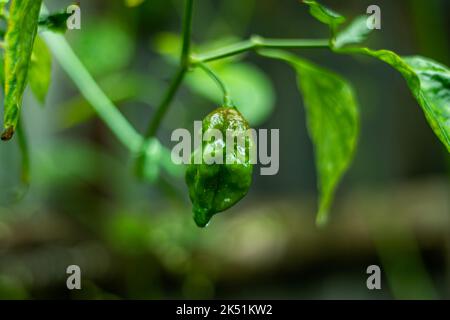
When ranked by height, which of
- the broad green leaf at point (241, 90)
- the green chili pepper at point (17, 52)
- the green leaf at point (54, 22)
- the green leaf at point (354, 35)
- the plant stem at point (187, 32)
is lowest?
the green chili pepper at point (17, 52)

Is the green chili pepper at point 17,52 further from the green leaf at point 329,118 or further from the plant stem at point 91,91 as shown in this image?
the plant stem at point 91,91

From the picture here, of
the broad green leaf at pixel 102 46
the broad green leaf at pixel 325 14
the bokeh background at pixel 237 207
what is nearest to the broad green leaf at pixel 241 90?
the bokeh background at pixel 237 207

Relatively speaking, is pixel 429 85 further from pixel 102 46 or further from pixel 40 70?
pixel 102 46

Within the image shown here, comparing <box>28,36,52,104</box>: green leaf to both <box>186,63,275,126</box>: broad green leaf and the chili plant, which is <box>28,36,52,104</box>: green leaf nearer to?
the chili plant

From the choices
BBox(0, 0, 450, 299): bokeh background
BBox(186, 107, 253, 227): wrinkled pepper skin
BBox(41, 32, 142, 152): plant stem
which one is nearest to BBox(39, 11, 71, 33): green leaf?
BBox(186, 107, 253, 227): wrinkled pepper skin

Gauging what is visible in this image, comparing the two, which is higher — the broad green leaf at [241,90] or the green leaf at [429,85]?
the broad green leaf at [241,90]
